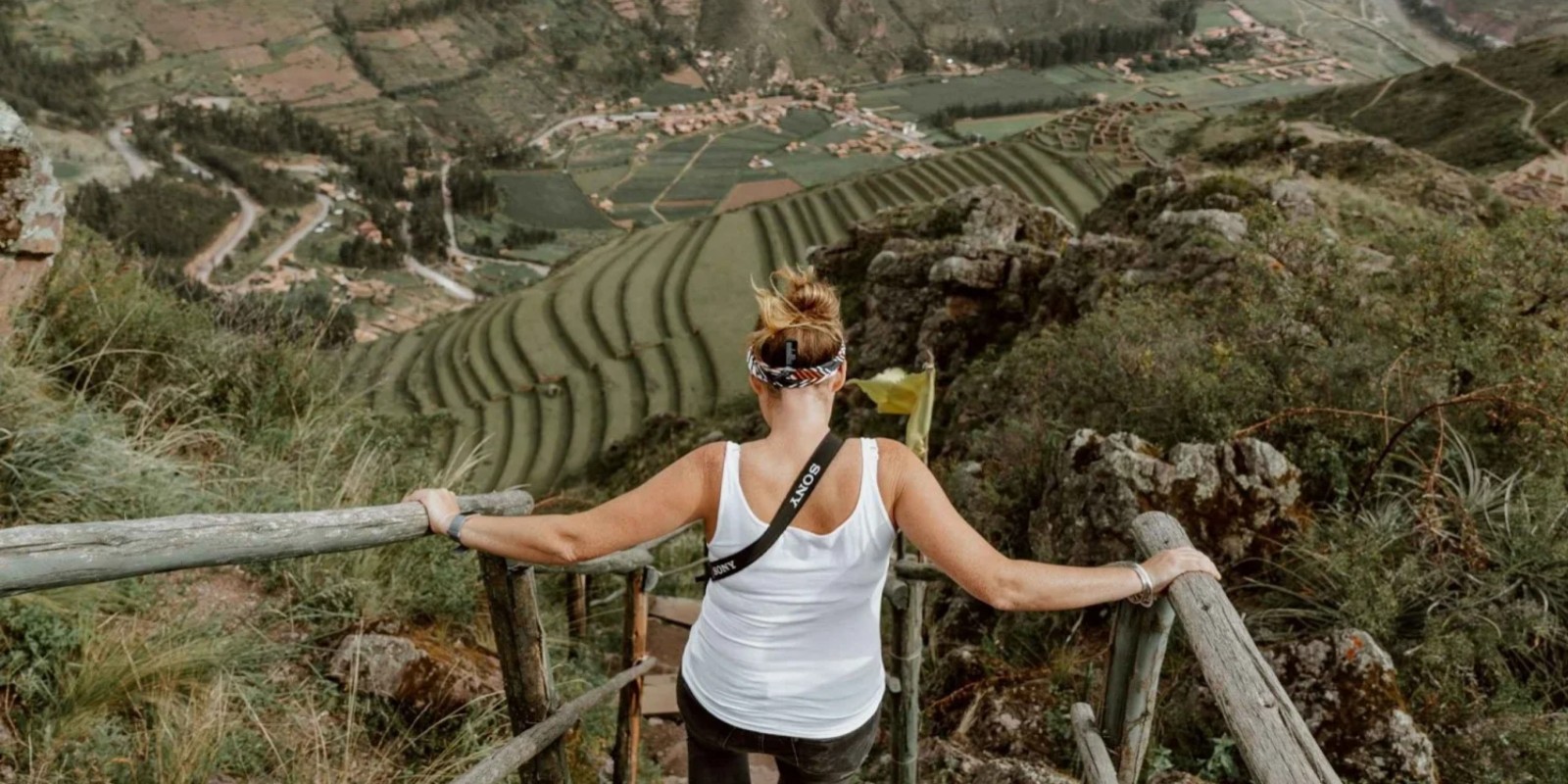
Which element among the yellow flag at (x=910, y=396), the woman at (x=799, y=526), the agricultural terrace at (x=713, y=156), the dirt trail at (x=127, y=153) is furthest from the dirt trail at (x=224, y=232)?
the woman at (x=799, y=526)

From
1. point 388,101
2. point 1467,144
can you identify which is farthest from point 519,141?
point 1467,144

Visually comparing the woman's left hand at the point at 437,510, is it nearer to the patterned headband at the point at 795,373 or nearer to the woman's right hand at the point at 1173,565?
the patterned headband at the point at 795,373

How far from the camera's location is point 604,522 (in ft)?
6.53

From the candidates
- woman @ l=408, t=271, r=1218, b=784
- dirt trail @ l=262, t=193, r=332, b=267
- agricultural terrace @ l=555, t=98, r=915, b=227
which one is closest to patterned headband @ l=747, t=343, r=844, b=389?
woman @ l=408, t=271, r=1218, b=784

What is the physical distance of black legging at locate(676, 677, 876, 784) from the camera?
7.27 feet

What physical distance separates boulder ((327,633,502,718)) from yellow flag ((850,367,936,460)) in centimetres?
179

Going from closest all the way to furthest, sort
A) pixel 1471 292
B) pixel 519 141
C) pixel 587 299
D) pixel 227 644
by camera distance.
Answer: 1. pixel 227 644
2. pixel 1471 292
3. pixel 587 299
4. pixel 519 141

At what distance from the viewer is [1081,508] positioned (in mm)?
4805

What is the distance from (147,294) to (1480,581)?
23.5 ft

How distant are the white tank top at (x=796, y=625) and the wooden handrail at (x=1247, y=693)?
0.61 meters

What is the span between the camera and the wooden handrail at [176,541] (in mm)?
1402

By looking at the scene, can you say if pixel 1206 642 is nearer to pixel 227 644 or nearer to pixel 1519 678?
pixel 1519 678

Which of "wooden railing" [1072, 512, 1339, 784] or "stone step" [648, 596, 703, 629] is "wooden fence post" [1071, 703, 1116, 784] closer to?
"wooden railing" [1072, 512, 1339, 784]

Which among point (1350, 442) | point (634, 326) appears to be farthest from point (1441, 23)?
point (1350, 442)
